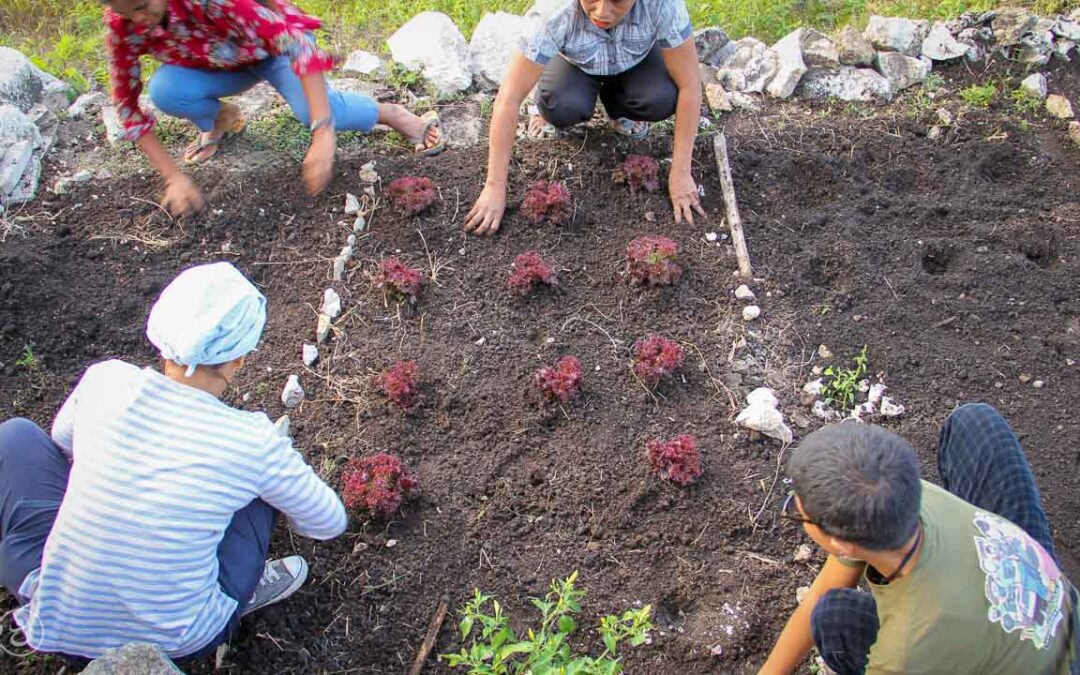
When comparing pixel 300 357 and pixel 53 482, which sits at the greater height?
pixel 53 482

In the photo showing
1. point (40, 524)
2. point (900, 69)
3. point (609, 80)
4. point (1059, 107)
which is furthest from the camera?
point (900, 69)

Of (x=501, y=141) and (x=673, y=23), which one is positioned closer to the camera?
(x=673, y=23)

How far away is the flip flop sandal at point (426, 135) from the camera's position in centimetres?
510

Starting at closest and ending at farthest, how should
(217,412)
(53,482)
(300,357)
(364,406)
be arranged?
(217,412)
(53,482)
(364,406)
(300,357)

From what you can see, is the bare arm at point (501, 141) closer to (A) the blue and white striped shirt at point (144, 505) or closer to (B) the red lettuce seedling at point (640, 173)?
(B) the red lettuce seedling at point (640, 173)

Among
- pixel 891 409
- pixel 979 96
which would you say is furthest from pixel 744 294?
pixel 979 96

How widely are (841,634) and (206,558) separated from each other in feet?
6.80

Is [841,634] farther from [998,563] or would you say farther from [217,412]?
[217,412]

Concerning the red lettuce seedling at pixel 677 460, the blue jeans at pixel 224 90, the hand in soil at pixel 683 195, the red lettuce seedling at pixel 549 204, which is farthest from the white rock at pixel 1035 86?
the blue jeans at pixel 224 90

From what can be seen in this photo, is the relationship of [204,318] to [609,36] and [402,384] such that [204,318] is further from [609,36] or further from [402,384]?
Result: [609,36]

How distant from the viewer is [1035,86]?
217 inches

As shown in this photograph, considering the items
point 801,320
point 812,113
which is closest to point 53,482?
→ point 801,320

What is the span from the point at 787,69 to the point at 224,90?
12.0 ft

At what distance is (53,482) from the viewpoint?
9.87ft
